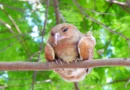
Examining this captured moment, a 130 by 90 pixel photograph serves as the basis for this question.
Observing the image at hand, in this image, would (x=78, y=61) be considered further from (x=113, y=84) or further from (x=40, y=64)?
(x=113, y=84)

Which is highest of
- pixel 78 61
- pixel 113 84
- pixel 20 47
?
pixel 78 61

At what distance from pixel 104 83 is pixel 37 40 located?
0.82 m

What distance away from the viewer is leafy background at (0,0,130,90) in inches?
158

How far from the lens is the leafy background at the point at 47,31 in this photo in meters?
4.00

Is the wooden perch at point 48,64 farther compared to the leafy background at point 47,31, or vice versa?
the leafy background at point 47,31

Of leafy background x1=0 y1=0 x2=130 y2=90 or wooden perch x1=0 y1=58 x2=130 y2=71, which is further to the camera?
leafy background x1=0 y1=0 x2=130 y2=90

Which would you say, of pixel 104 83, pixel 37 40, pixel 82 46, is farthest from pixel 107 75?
pixel 82 46

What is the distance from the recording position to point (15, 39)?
4297mm


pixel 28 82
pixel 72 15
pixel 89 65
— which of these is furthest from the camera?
pixel 28 82

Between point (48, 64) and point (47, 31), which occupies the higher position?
point (48, 64)

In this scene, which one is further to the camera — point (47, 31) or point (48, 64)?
point (47, 31)

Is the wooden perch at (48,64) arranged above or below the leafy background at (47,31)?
above

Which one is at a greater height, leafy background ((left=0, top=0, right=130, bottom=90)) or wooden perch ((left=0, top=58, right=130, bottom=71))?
wooden perch ((left=0, top=58, right=130, bottom=71))

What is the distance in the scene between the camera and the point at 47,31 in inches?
157
